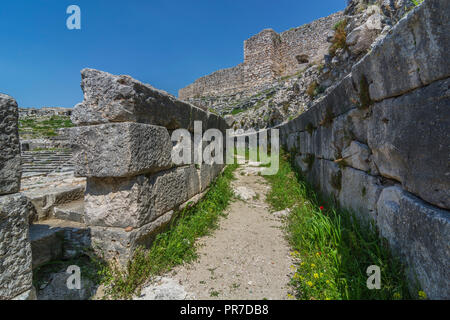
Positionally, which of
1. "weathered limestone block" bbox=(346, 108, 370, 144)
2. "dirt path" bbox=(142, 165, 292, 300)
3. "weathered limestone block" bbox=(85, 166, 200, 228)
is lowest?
"dirt path" bbox=(142, 165, 292, 300)

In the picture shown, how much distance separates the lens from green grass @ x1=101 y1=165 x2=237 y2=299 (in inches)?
74.9

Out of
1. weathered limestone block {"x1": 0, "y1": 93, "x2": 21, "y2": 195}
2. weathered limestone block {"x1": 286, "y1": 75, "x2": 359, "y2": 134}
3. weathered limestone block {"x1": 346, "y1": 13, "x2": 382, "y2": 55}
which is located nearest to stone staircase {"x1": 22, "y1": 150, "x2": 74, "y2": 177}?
weathered limestone block {"x1": 0, "y1": 93, "x2": 21, "y2": 195}

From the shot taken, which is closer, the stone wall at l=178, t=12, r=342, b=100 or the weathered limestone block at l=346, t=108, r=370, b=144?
the weathered limestone block at l=346, t=108, r=370, b=144

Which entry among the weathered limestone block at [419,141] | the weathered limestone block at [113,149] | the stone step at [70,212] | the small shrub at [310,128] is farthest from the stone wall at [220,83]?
the weathered limestone block at [419,141]

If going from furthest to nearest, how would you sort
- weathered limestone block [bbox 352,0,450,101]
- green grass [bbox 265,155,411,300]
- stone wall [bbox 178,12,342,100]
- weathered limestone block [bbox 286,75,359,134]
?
stone wall [bbox 178,12,342,100], weathered limestone block [bbox 286,75,359,134], green grass [bbox 265,155,411,300], weathered limestone block [bbox 352,0,450,101]

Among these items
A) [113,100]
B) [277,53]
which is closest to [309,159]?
[113,100]

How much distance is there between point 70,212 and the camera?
257cm

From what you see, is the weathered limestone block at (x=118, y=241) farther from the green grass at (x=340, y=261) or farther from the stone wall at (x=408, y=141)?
the stone wall at (x=408, y=141)

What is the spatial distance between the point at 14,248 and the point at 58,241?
1.04 metres

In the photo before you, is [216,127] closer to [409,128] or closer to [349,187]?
[349,187]

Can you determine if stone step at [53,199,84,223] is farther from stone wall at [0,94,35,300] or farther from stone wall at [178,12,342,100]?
stone wall at [178,12,342,100]

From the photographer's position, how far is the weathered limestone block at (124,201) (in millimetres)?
2064

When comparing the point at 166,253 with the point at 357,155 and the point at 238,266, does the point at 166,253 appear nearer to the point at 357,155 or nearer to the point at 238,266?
the point at 238,266
